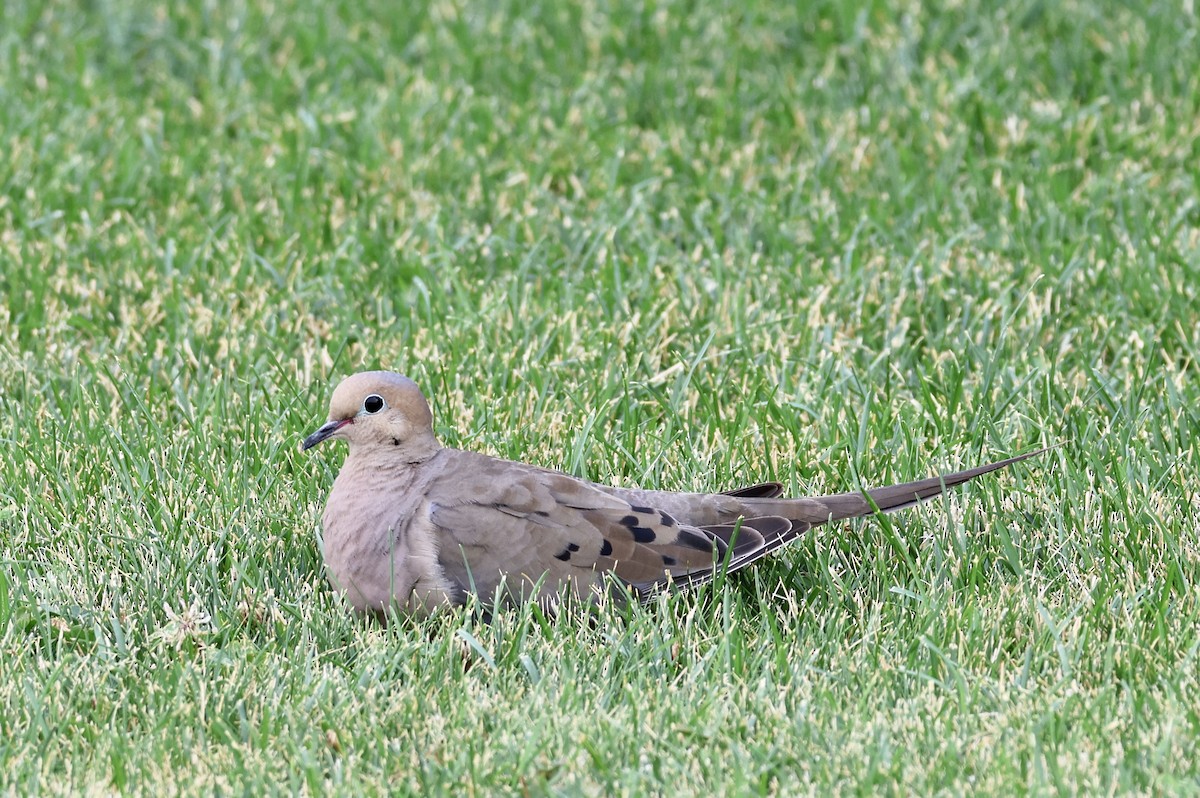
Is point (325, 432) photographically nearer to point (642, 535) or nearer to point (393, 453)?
point (393, 453)

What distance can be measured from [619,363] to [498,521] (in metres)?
1.45

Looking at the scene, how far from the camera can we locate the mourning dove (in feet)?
12.6

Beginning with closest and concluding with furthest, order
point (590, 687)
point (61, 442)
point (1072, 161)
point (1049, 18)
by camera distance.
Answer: point (590, 687), point (61, 442), point (1072, 161), point (1049, 18)

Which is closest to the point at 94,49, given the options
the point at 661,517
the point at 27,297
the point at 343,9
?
the point at 343,9

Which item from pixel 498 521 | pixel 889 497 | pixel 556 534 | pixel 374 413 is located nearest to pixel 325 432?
pixel 374 413

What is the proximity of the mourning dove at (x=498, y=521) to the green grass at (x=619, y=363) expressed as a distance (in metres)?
0.11

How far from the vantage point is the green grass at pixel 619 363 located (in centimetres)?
336

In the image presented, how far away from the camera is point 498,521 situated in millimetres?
3869

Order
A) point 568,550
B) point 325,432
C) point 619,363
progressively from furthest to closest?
point 619,363 → point 325,432 → point 568,550

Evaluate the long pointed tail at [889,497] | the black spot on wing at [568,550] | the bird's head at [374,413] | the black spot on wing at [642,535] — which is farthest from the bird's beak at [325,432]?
the long pointed tail at [889,497]

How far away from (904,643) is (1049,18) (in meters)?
5.07

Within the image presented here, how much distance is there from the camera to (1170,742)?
3.18m

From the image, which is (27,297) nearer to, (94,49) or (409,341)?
(409,341)

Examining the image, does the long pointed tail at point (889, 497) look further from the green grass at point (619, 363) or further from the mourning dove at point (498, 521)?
the green grass at point (619, 363)
